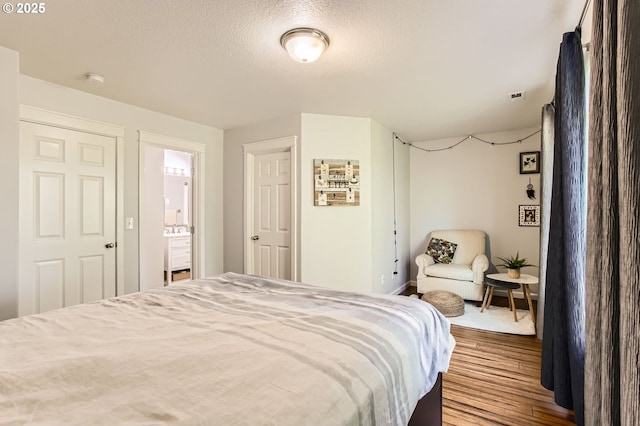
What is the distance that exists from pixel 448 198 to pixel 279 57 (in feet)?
12.6

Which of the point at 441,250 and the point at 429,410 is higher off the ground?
the point at 441,250

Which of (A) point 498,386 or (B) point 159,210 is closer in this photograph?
(A) point 498,386

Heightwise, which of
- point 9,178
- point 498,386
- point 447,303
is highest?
point 9,178

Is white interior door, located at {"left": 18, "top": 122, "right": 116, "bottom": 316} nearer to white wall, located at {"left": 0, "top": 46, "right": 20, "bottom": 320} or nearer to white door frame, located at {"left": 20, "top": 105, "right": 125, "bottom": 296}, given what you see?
white door frame, located at {"left": 20, "top": 105, "right": 125, "bottom": 296}

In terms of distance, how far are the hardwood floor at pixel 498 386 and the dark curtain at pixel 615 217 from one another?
920 mm

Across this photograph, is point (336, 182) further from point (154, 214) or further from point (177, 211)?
point (177, 211)

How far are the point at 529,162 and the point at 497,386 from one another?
3512mm

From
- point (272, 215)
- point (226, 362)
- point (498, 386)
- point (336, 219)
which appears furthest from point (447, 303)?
point (226, 362)

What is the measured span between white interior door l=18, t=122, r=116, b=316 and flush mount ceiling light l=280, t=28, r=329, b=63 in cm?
235

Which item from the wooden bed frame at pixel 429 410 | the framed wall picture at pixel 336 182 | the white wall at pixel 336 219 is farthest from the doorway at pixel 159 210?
the wooden bed frame at pixel 429 410

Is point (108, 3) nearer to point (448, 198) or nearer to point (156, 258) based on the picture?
point (156, 258)

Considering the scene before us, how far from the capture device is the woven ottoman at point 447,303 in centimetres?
357

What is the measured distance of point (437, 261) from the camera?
4.62 m

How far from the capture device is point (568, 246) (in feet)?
5.59
